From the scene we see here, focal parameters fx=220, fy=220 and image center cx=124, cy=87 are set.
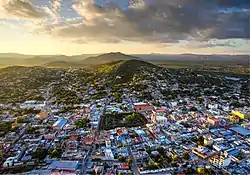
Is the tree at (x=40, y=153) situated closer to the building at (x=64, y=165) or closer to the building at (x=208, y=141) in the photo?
the building at (x=64, y=165)

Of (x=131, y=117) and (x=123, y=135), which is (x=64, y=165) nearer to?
(x=123, y=135)

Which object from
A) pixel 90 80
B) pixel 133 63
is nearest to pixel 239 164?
pixel 90 80

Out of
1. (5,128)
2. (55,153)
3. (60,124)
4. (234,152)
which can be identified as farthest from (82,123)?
(234,152)

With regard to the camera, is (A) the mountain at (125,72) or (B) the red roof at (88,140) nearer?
(B) the red roof at (88,140)

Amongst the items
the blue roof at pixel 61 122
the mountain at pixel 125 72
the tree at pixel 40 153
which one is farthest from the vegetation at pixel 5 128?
the mountain at pixel 125 72

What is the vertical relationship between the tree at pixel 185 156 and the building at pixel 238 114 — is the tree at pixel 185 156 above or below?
below

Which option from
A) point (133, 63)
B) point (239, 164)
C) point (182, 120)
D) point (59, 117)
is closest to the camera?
point (239, 164)

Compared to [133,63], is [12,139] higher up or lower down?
lower down

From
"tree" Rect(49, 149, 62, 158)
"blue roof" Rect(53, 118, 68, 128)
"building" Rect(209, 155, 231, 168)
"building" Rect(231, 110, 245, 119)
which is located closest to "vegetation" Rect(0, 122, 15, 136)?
"blue roof" Rect(53, 118, 68, 128)

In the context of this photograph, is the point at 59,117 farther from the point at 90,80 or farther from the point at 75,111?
the point at 90,80
